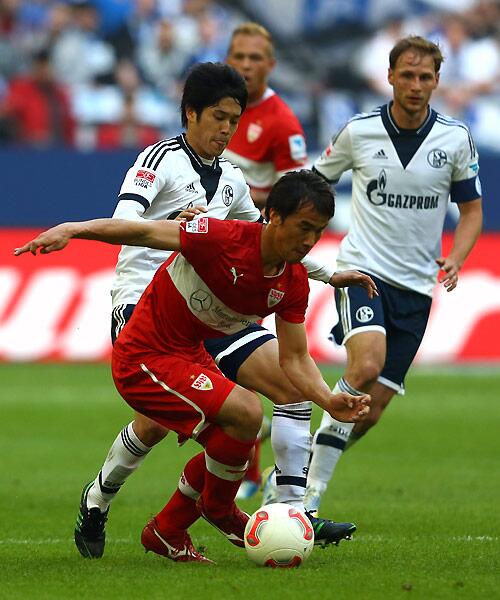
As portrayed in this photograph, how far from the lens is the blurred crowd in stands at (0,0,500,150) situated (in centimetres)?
1836

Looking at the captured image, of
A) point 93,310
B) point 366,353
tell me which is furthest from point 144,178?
point 93,310

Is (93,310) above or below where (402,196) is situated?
below

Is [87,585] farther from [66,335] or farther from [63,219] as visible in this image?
[63,219]

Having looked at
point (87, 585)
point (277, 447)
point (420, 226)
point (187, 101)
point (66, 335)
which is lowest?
point (66, 335)

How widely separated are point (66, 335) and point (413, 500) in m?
8.21

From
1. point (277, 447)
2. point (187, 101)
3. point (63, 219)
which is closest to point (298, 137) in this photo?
point (187, 101)

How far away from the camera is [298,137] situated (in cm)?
878

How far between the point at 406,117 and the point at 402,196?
0.48 meters

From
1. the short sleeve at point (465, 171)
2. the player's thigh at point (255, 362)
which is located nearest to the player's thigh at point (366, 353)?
Answer: the player's thigh at point (255, 362)

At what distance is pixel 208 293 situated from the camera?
19.3 feet

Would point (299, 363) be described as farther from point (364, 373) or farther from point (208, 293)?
point (364, 373)

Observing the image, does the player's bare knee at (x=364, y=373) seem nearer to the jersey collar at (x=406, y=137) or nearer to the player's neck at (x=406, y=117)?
the jersey collar at (x=406, y=137)

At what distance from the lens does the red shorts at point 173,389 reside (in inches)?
227

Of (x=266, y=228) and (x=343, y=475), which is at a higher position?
(x=266, y=228)
